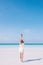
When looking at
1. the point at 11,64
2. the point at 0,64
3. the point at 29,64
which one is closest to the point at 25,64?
the point at 29,64

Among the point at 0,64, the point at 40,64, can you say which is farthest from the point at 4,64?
the point at 40,64

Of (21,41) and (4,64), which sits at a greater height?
(21,41)

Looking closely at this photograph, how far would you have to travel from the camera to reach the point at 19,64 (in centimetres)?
938

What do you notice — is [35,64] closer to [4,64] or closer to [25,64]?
[25,64]

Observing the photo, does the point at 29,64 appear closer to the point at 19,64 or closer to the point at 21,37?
the point at 19,64

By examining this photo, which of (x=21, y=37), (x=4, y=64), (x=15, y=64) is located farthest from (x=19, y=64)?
(x=21, y=37)

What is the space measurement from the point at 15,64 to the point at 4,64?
61 cm

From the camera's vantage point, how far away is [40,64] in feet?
30.7

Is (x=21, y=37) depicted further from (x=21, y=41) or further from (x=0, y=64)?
(x=0, y=64)

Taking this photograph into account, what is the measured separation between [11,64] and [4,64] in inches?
15.3

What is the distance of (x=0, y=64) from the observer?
9281 mm

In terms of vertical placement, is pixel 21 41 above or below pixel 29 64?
above

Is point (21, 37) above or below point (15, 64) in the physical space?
above

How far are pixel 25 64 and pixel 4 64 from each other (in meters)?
1.18
